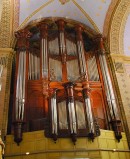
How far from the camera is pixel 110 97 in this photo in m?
8.99

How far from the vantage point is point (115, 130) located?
26.9 feet

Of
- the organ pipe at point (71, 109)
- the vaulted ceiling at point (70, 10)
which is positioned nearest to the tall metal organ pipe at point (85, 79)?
the organ pipe at point (71, 109)

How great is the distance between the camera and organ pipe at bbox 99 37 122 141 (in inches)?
325

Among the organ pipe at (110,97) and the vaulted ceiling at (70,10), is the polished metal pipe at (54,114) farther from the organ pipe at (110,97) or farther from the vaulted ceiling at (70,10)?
the vaulted ceiling at (70,10)

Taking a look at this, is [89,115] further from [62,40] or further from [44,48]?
[62,40]

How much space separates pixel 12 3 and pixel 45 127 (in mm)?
5751

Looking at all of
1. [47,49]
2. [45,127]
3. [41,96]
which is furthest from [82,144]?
[47,49]

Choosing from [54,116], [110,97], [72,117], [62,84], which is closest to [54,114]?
[54,116]

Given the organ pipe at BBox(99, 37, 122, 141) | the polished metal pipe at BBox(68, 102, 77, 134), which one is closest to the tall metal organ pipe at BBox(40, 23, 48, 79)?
the polished metal pipe at BBox(68, 102, 77, 134)

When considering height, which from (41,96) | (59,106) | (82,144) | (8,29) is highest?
(8,29)

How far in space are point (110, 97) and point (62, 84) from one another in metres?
1.92

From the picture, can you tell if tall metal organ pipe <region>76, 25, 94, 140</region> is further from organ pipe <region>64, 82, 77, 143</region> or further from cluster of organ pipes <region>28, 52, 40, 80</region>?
cluster of organ pipes <region>28, 52, 40, 80</region>

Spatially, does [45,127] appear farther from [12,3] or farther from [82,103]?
[12,3]

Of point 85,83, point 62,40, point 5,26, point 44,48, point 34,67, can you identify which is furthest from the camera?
point 62,40
